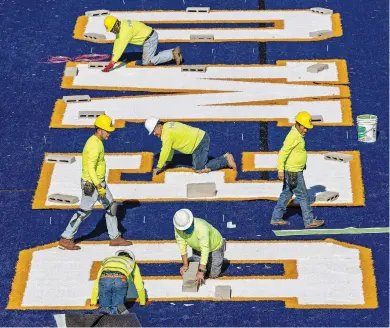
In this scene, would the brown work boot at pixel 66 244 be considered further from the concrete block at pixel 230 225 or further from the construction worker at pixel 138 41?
the construction worker at pixel 138 41

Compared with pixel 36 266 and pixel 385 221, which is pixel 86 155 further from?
pixel 385 221

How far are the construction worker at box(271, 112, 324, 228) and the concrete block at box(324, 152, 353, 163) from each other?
215 cm

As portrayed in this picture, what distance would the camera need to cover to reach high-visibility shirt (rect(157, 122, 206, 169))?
79.8ft

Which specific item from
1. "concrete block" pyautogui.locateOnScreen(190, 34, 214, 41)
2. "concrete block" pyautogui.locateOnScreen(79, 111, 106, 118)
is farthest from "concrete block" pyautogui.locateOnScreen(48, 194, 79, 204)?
"concrete block" pyautogui.locateOnScreen(190, 34, 214, 41)

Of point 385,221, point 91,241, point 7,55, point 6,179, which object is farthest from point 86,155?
point 7,55

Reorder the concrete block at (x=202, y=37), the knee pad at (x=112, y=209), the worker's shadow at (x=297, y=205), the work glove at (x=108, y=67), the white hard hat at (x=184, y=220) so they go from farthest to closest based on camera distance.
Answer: the concrete block at (x=202, y=37)
the work glove at (x=108, y=67)
the worker's shadow at (x=297, y=205)
the knee pad at (x=112, y=209)
the white hard hat at (x=184, y=220)

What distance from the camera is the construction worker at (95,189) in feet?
73.6

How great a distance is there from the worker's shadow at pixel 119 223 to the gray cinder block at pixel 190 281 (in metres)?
2.14

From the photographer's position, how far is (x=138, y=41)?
28.7 m

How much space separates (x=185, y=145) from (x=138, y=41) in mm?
4823

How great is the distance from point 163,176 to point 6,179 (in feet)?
9.92

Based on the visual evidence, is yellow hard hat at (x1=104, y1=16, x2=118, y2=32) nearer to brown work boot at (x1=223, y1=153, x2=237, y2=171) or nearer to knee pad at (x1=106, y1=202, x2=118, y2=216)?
brown work boot at (x1=223, y1=153, x2=237, y2=171)

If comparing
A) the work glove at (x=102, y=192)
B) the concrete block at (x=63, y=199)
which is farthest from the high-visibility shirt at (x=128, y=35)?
the work glove at (x=102, y=192)

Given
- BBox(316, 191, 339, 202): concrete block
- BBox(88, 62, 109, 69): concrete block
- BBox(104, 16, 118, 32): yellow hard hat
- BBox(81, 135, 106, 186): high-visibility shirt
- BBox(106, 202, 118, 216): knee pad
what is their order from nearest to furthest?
BBox(81, 135, 106, 186): high-visibility shirt
BBox(106, 202, 118, 216): knee pad
BBox(316, 191, 339, 202): concrete block
BBox(104, 16, 118, 32): yellow hard hat
BBox(88, 62, 109, 69): concrete block
